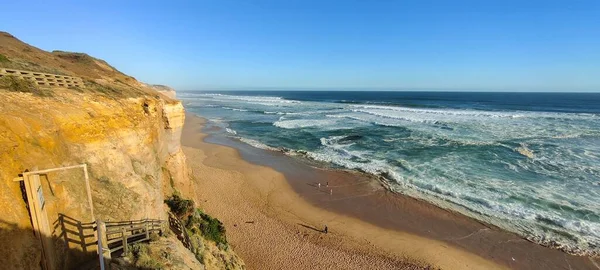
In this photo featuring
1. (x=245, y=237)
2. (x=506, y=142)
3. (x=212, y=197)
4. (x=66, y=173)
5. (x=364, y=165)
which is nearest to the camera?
(x=66, y=173)

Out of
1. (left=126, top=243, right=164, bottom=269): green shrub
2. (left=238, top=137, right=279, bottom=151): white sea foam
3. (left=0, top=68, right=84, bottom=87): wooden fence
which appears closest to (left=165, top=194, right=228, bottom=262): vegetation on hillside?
(left=126, top=243, right=164, bottom=269): green shrub

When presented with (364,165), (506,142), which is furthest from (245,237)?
(506,142)

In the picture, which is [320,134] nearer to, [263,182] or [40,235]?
[263,182]

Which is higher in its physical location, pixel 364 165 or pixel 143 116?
pixel 143 116

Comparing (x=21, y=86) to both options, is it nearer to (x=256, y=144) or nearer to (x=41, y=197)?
(x=41, y=197)

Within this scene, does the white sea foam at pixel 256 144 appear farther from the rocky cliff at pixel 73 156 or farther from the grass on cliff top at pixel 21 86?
the grass on cliff top at pixel 21 86

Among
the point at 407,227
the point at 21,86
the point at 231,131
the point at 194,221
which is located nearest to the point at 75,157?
the point at 21,86

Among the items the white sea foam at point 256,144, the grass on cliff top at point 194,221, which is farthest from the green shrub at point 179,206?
the white sea foam at point 256,144
